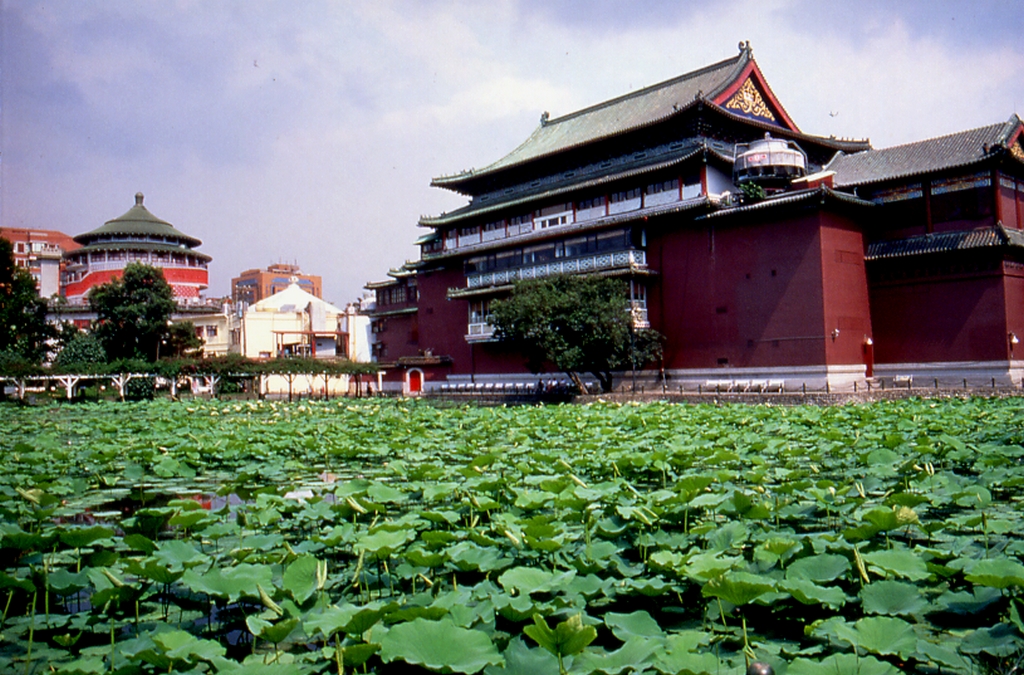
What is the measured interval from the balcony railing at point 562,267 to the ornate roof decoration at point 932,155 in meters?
6.59

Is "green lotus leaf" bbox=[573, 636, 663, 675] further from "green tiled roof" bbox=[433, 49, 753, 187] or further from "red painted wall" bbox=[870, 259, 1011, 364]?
"green tiled roof" bbox=[433, 49, 753, 187]

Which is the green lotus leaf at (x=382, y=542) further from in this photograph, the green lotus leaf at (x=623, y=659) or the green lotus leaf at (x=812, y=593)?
the green lotus leaf at (x=812, y=593)

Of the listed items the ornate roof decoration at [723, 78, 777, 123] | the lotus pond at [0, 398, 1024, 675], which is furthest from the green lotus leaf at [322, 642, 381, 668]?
the ornate roof decoration at [723, 78, 777, 123]

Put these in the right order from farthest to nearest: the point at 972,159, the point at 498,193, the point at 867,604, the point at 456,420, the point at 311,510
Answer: the point at 498,193 → the point at 972,159 → the point at 456,420 → the point at 311,510 → the point at 867,604

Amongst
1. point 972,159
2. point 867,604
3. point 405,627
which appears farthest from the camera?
point 972,159

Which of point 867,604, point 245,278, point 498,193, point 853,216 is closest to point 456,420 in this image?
point 867,604

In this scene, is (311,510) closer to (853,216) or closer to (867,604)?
(867,604)

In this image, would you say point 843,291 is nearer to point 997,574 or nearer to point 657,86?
point 657,86

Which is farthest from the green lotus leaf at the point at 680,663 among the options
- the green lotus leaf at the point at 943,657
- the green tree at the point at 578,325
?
the green tree at the point at 578,325

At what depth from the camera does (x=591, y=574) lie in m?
2.89

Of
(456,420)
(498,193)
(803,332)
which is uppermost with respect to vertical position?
(498,193)

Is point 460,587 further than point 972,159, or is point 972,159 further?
point 972,159

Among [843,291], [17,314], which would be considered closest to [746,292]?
[843,291]

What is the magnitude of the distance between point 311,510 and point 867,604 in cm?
281
